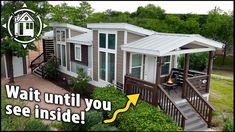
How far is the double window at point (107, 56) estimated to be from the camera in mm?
10938

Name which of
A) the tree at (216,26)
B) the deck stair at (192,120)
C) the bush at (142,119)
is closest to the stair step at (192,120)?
the deck stair at (192,120)

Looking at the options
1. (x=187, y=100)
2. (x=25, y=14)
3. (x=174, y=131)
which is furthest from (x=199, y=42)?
(x=25, y=14)

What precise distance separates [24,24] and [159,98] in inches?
209

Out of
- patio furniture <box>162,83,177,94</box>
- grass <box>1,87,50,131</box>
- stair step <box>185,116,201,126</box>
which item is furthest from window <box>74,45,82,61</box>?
grass <box>1,87,50,131</box>

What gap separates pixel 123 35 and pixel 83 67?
13.1ft

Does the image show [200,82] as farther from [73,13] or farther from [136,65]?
[73,13]

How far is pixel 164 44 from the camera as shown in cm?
936

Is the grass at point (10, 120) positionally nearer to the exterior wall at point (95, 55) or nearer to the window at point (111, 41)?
the window at point (111, 41)

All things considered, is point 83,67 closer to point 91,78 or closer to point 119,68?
point 91,78

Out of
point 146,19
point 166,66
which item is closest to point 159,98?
point 166,66

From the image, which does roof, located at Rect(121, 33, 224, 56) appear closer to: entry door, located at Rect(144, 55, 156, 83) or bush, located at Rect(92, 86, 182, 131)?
entry door, located at Rect(144, 55, 156, 83)

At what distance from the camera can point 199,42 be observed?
407 inches

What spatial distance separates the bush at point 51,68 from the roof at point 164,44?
6.87 meters

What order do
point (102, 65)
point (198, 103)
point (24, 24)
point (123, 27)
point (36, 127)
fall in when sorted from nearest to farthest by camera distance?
1. point (36, 127)
2. point (24, 24)
3. point (198, 103)
4. point (123, 27)
5. point (102, 65)
